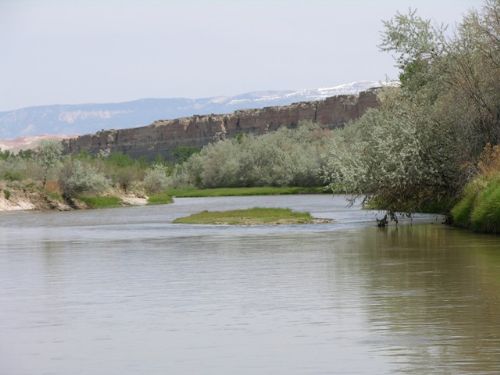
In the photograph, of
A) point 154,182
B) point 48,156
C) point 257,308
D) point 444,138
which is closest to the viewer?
point 257,308

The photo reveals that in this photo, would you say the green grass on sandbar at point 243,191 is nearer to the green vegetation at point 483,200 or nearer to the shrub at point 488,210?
the green vegetation at point 483,200

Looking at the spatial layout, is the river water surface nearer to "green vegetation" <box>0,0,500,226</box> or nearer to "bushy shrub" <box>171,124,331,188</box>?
"green vegetation" <box>0,0,500,226</box>

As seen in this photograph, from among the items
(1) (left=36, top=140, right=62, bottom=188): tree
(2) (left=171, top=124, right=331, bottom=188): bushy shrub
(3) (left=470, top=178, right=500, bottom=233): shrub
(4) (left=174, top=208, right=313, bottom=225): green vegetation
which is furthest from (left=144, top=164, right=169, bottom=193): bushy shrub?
(3) (left=470, top=178, right=500, bottom=233): shrub

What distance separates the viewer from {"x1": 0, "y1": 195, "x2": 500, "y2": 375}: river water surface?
506 inches

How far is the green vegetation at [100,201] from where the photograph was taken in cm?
8714

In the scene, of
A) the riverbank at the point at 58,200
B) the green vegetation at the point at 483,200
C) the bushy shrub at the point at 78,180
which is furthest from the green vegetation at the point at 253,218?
the bushy shrub at the point at 78,180

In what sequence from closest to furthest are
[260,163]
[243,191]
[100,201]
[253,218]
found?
[253,218] < [100,201] < [243,191] < [260,163]

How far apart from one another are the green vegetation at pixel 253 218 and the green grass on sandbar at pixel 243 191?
52.2m

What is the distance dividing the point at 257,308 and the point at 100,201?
71.6m

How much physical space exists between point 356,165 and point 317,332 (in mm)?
25579

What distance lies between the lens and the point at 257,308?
58.1 ft

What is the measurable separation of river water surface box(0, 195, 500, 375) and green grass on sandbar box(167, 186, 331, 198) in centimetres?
7373

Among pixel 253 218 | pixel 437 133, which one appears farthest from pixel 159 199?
pixel 437 133

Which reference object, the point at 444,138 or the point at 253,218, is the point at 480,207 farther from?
the point at 253,218
